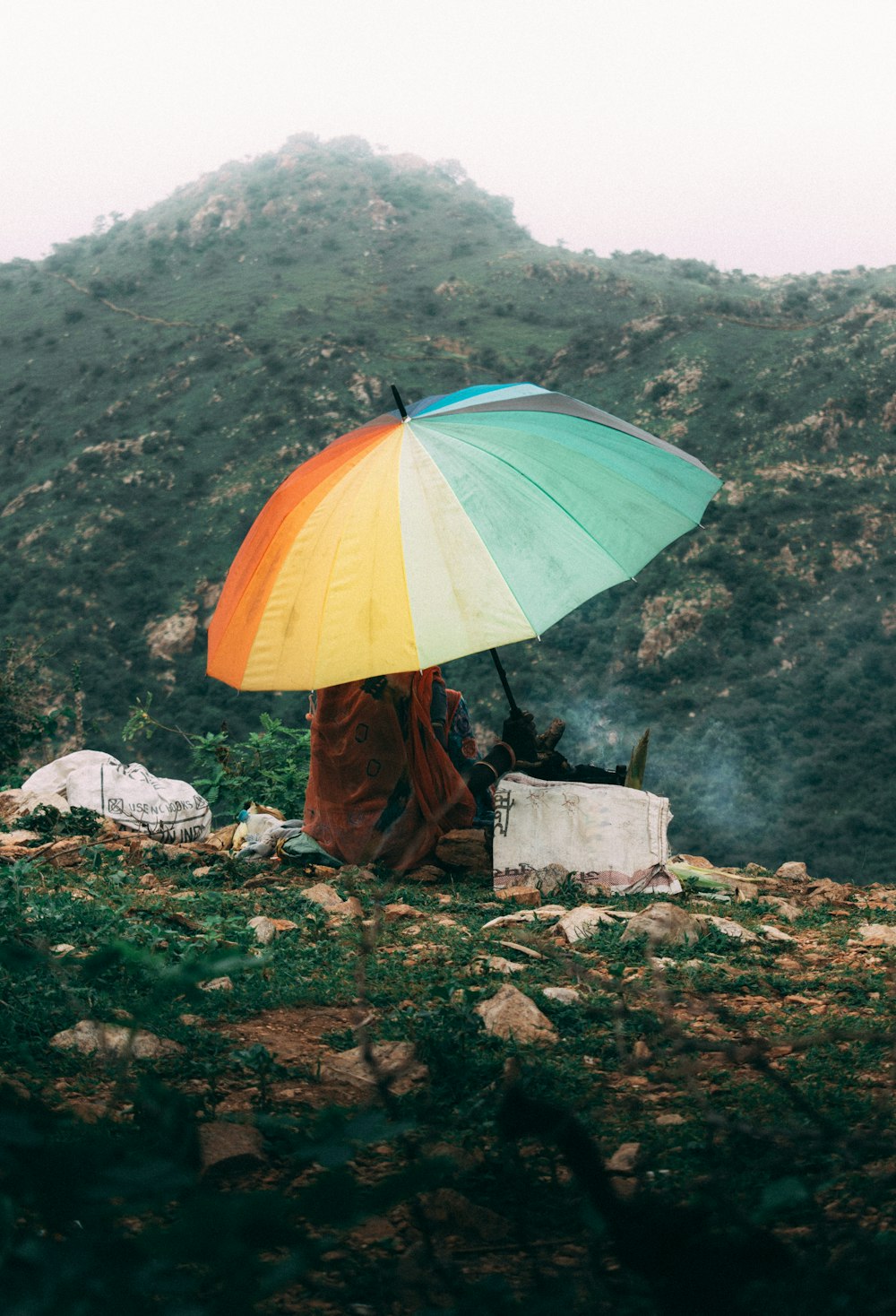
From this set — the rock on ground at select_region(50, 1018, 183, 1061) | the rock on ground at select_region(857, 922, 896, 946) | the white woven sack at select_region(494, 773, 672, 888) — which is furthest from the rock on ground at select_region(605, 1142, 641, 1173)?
the white woven sack at select_region(494, 773, 672, 888)

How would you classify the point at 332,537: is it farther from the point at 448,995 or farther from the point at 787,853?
the point at 787,853

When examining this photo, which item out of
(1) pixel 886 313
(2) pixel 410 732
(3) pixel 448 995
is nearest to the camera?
(3) pixel 448 995

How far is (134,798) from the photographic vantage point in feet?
18.7

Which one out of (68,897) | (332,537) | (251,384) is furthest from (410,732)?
(251,384)

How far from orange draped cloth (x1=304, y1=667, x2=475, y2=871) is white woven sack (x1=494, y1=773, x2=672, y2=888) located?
482mm

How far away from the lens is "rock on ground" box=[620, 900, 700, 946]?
327 cm

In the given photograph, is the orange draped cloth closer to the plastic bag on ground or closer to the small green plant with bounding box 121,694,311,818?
the plastic bag on ground

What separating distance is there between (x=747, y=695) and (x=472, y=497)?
11.3 meters

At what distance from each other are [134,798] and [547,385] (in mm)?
19743

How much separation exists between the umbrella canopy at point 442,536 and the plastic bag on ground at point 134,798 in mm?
1813

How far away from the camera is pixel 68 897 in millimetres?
3506

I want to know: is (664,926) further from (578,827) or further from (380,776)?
(380,776)

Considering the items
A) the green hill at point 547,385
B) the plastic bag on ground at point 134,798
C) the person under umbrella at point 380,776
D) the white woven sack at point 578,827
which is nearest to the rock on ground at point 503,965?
the white woven sack at point 578,827

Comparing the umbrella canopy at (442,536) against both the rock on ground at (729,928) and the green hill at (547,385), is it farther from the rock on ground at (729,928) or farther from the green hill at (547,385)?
the green hill at (547,385)
